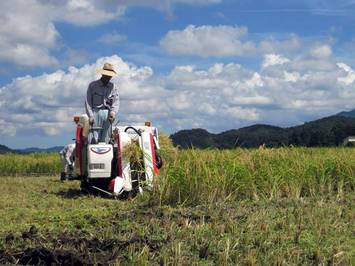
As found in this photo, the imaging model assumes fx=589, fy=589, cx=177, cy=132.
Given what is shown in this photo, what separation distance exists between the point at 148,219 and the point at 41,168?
18.7 meters

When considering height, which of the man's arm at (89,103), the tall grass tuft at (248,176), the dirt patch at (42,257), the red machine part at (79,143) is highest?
the man's arm at (89,103)

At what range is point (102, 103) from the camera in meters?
10.8

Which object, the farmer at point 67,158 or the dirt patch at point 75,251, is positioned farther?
the farmer at point 67,158

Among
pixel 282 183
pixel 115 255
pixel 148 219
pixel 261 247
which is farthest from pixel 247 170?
pixel 115 255

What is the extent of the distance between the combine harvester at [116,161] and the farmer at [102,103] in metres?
0.11

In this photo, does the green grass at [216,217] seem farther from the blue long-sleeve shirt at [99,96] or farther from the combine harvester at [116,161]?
the blue long-sleeve shirt at [99,96]

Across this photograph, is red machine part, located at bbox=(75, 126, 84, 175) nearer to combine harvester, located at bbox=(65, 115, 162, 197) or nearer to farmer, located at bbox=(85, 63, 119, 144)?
combine harvester, located at bbox=(65, 115, 162, 197)

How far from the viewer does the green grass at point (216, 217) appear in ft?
14.4

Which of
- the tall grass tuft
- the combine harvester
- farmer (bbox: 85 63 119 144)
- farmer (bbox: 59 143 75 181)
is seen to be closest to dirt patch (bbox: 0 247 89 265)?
→ the tall grass tuft

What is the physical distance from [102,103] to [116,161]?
1221 millimetres

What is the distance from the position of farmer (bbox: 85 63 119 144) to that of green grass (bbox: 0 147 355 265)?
1184mm

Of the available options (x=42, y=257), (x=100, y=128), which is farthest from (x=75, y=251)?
(x=100, y=128)

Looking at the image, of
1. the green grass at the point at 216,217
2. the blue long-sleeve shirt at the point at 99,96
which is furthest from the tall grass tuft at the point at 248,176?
the blue long-sleeve shirt at the point at 99,96

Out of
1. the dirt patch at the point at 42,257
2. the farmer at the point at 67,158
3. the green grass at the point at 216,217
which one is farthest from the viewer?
the farmer at the point at 67,158
